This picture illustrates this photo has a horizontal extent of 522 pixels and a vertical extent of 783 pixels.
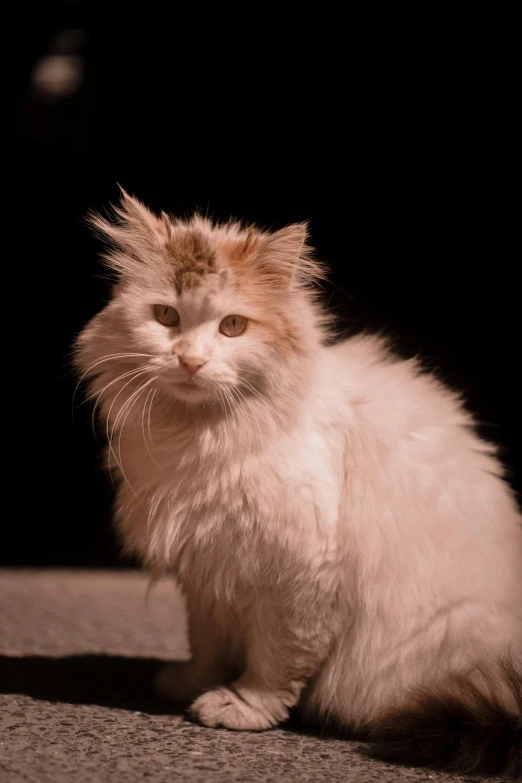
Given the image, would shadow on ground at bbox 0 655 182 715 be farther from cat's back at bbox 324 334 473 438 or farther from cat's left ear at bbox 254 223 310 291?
cat's left ear at bbox 254 223 310 291

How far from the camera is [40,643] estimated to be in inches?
87.4

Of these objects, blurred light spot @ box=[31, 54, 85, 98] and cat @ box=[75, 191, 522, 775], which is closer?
cat @ box=[75, 191, 522, 775]

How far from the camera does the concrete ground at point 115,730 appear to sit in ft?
4.57

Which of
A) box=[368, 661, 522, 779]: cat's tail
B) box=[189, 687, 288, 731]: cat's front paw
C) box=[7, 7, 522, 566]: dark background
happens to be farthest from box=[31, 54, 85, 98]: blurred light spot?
box=[368, 661, 522, 779]: cat's tail

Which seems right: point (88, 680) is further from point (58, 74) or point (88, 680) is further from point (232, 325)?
point (58, 74)

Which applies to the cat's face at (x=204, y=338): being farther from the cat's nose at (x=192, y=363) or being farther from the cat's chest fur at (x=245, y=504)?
the cat's chest fur at (x=245, y=504)

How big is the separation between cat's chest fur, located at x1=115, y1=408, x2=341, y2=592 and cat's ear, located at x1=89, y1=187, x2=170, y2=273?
1.17 feet

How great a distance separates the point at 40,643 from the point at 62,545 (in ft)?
4.04

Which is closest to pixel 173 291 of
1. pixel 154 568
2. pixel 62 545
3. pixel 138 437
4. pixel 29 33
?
pixel 138 437

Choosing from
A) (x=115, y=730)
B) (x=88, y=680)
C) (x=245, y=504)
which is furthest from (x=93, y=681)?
(x=245, y=504)

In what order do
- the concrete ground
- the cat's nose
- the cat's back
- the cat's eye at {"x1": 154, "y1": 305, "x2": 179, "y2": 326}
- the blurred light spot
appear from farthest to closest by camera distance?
the blurred light spot, the cat's back, the cat's eye at {"x1": 154, "y1": 305, "x2": 179, "y2": 326}, the cat's nose, the concrete ground

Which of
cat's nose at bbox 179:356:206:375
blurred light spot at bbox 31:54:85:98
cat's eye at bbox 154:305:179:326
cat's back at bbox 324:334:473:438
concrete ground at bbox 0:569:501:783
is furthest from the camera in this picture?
blurred light spot at bbox 31:54:85:98

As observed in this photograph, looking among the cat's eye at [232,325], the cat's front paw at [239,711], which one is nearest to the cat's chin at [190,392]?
the cat's eye at [232,325]

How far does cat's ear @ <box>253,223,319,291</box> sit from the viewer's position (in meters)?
1.68
